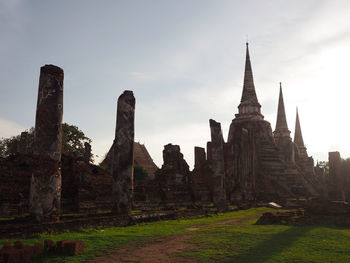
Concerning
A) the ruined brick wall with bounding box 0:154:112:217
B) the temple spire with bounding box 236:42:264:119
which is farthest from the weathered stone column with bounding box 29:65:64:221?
the temple spire with bounding box 236:42:264:119

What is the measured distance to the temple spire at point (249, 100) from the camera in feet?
116

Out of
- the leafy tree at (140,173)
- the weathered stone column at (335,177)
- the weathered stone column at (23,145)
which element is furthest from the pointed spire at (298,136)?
the weathered stone column at (23,145)

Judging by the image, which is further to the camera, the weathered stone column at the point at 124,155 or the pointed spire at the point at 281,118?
the pointed spire at the point at 281,118

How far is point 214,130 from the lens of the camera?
54.3 ft

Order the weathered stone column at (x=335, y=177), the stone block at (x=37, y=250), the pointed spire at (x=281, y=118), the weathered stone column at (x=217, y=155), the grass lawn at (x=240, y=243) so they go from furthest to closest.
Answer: the pointed spire at (x=281, y=118)
the weathered stone column at (x=335, y=177)
the weathered stone column at (x=217, y=155)
the grass lawn at (x=240, y=243)
the stone block at (x=37, y=250)


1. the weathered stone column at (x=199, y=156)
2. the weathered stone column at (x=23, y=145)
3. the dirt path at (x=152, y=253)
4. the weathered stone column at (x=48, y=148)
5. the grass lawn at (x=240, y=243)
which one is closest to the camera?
the dirt path at (x=152, y=253)

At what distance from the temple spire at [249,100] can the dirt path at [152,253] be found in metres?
30.5

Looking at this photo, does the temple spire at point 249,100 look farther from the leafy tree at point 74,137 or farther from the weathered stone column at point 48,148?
the weathered stone column at point 48,148

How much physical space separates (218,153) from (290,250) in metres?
11.1

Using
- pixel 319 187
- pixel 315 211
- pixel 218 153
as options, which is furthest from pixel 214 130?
pixel 319 187

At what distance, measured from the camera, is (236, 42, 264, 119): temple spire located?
116 feet

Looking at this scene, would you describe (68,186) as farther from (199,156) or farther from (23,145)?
(199,156)

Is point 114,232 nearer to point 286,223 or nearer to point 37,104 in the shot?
point 37,104

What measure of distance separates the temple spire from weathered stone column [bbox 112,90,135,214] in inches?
1043
